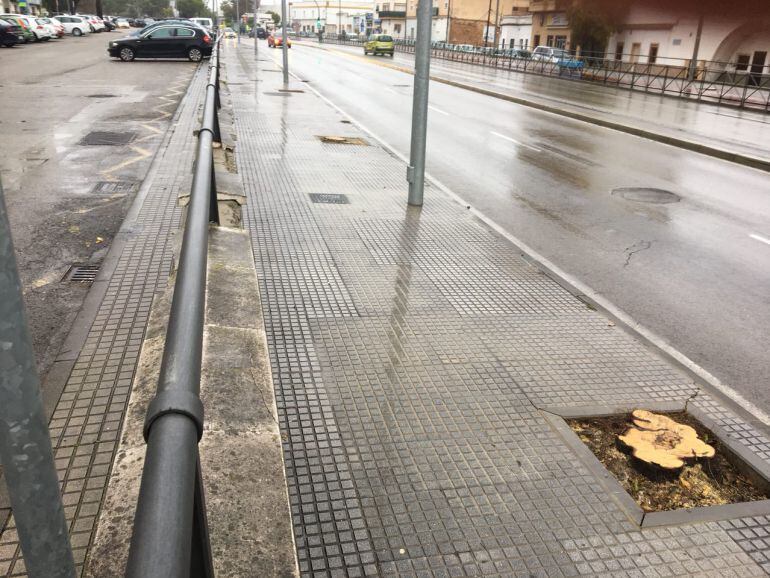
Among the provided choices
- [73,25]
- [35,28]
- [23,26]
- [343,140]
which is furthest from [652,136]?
[73,25]

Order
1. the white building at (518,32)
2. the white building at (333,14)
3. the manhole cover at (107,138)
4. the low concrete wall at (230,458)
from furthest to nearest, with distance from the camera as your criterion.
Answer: the white building at (333,14), the white building at (518,32), the manhole cover at (107,138), the low concrete wall at (230,458)

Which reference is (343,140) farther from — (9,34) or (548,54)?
(9,34)

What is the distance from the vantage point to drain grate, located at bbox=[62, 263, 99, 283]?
19.6ft

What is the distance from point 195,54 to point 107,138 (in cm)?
2347

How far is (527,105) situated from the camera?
22500mm

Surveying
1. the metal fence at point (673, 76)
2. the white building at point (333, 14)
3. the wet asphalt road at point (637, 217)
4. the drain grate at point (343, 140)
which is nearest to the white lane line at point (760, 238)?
the wet asphalt road at point (637, 217)

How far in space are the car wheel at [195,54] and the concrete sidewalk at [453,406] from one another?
29179mm

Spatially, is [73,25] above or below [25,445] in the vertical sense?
above

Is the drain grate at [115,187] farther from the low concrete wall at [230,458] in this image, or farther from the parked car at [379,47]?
the parked car at [379,47]

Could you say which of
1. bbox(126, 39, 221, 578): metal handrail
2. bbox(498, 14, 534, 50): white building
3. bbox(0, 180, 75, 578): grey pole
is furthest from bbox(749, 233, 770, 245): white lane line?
bbox(498, 14, 534, 50): white building

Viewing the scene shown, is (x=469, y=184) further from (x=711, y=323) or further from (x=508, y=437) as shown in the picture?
(x=508, y=437)

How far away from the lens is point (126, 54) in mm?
32062

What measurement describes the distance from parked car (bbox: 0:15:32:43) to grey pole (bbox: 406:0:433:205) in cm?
4072

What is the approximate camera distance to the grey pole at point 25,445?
0.89m
